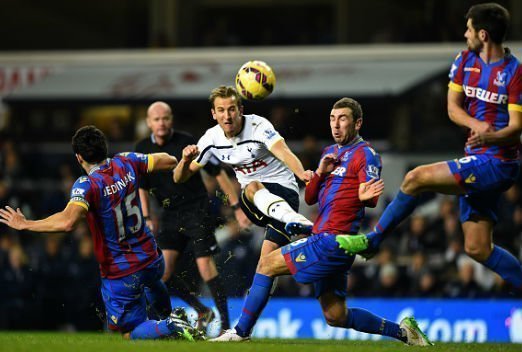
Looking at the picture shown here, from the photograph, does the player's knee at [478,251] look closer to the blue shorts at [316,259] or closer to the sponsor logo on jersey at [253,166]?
the blue shorts at [316,259]

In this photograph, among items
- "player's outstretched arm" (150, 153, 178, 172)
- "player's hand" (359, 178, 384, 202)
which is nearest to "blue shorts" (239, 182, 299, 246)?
"player's outstretched arm" (150, 153, 178, 172)

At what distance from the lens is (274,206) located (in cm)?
884

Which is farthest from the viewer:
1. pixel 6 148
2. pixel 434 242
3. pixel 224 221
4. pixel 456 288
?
A: pixel 6 148

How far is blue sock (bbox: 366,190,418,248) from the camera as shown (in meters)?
8.13

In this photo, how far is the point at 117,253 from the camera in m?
8.97

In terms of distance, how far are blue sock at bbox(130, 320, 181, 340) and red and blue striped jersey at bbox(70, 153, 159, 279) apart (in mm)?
516

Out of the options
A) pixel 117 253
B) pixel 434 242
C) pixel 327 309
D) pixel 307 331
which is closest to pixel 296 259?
pixel 327 309

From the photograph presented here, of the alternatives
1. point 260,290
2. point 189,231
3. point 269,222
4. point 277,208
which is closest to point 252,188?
point 269,222

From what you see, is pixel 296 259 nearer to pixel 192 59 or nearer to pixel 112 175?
pixel 112 175

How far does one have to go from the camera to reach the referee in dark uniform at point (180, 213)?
11.0 m

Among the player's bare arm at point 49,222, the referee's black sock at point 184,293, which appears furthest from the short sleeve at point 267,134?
the referee's black sock at point 184,293

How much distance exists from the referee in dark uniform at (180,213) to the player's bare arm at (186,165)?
3.97 ft

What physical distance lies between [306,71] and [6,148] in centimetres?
614

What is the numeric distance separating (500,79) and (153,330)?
3.77 m
